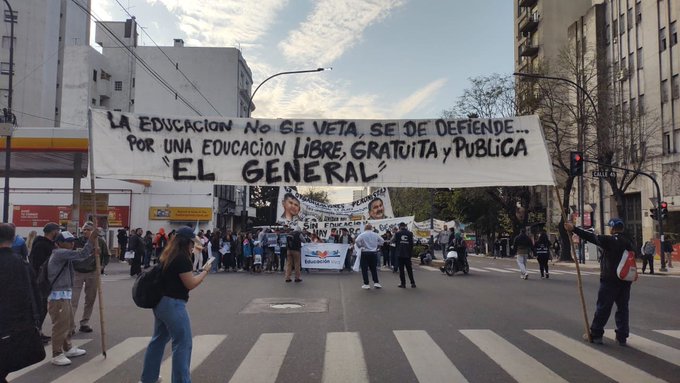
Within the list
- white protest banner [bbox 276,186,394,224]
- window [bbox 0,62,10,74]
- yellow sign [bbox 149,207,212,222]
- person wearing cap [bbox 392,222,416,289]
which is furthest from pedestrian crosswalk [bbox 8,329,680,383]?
window [bbox 0,62,10,74]

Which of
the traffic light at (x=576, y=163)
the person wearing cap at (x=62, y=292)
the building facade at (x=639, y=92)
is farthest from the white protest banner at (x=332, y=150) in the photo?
the building facade at (x=639, y=92)

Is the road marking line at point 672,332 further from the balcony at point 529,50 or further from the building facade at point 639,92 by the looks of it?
the balcony at point 529,50

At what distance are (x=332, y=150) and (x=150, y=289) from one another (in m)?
2.86

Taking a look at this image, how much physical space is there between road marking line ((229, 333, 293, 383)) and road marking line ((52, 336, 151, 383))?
155 centimetres

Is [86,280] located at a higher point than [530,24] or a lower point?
lower

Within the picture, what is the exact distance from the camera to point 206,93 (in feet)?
181

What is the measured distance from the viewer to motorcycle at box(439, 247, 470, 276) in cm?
1994

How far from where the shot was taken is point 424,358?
22.8ft

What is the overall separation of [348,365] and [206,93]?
169 feet

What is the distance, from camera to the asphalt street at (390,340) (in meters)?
6.32

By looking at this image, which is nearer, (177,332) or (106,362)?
(177,332)

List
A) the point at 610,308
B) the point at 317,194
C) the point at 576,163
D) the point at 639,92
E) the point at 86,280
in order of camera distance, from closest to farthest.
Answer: the point at 610,308 < the point at 86,280 < the point at 576,163 < the point at 639,92 < the point at 317,194

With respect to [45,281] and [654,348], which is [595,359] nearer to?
[654,348]

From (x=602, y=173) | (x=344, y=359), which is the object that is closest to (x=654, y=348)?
(x=344, y=359)
